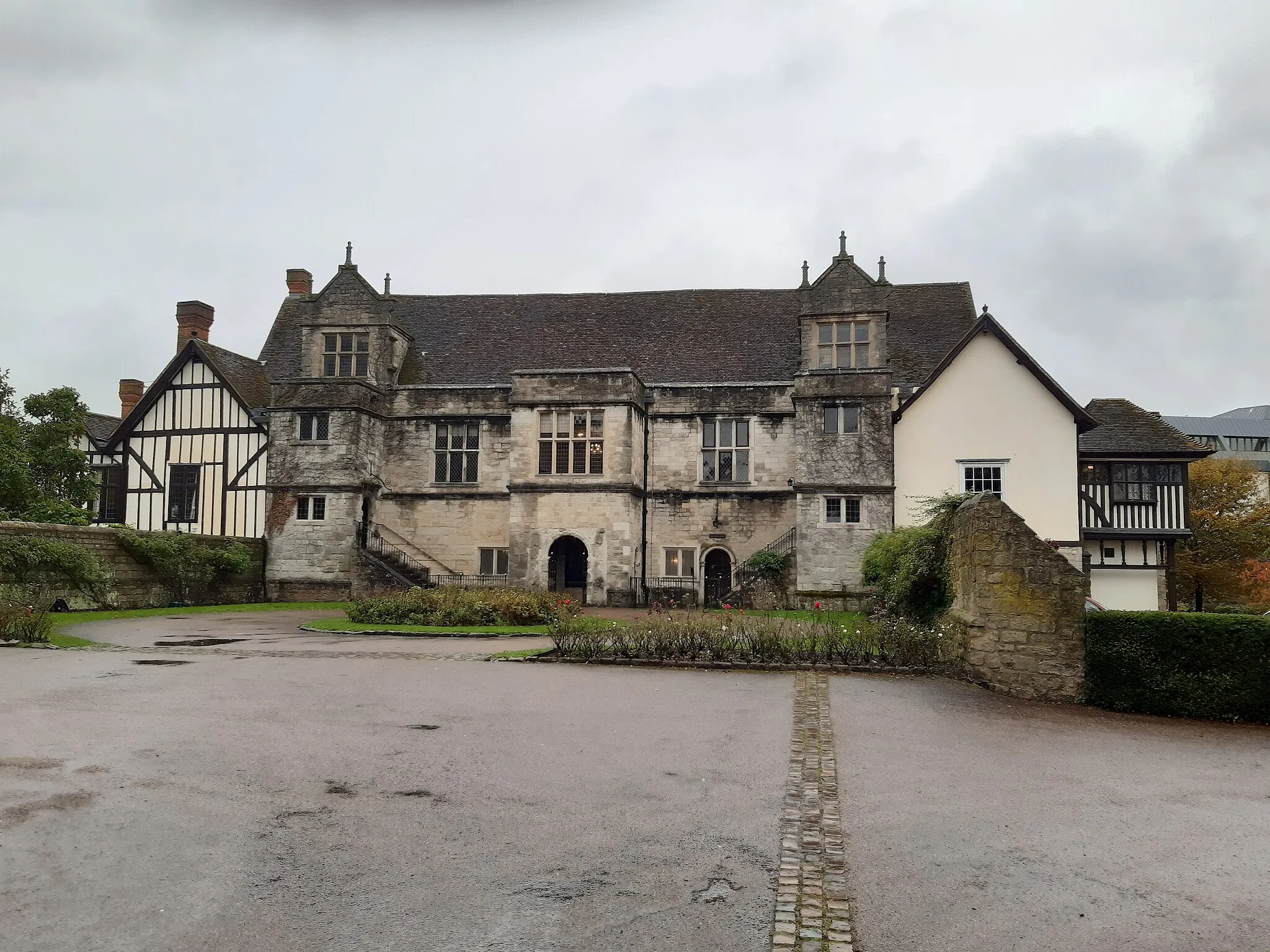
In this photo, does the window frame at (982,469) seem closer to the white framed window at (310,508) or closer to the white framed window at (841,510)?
the white framed window at (841,510)

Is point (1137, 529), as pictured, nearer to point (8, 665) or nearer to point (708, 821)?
point (708, 821)

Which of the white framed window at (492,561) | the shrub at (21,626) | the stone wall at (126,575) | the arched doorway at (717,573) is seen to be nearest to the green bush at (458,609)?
the shrub at (21,626)

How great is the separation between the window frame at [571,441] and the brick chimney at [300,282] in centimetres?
1425

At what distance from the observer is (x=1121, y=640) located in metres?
11.3

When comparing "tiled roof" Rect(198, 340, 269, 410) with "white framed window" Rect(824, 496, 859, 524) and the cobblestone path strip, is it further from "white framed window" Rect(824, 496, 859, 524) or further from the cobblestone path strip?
the cobblestone path strip

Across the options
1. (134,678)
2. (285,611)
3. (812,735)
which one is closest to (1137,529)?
(812,735)

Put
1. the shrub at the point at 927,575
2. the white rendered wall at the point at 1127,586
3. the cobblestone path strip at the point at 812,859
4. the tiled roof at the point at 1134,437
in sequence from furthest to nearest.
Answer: the white rendered wall at the point at 1127,586
the tiled roof at the point at 1134,437
the shrub at the point at 927,575
the cobblestone path strip at the point at 812,859

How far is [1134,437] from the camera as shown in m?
29.2

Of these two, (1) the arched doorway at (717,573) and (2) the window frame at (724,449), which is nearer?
(1) the arched doorway at (717,573)

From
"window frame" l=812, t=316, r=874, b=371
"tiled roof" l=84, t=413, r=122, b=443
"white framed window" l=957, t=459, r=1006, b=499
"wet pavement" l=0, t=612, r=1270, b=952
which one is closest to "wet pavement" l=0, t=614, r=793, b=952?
"wet pavement" l=0, t=612, r=1270, b=952

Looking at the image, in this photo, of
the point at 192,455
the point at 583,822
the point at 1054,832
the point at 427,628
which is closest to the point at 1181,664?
the point at 1054,832

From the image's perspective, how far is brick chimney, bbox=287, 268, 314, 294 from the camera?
37.0 meters

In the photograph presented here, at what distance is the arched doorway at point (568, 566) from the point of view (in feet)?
95.2

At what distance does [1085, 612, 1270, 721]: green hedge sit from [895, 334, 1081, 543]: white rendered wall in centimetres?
1508
